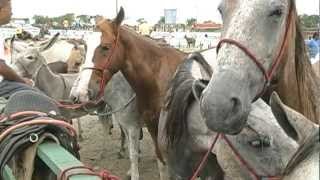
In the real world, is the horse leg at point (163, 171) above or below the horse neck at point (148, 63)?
below

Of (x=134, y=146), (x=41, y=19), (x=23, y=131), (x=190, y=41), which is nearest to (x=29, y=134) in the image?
(x=23, y=131)

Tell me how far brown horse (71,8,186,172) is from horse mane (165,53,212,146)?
1450mm

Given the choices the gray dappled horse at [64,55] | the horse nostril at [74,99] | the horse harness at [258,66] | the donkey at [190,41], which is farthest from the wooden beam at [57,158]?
the donkey at [190,41]

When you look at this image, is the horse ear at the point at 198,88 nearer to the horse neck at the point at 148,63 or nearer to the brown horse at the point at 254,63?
the brown horse at the point at 254,63

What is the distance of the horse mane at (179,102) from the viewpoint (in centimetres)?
361

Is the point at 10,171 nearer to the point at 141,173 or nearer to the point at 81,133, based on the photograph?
the point at 141,173

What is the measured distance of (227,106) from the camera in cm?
217

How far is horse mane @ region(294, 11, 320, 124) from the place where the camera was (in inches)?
116

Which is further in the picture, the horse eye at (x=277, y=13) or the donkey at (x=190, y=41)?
the donkey at (x=190, y=41)

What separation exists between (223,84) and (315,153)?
1.05 meters

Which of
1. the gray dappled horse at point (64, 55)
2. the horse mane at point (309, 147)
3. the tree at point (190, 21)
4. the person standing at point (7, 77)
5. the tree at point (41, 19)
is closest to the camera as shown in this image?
the horse mane at point (309, 147)

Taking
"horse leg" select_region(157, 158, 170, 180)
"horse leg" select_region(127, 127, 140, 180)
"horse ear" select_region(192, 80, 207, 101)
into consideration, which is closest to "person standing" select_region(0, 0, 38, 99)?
"horse ear" select_region(192, 80, 207, 101)

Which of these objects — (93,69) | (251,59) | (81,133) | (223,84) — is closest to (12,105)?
(223,84)

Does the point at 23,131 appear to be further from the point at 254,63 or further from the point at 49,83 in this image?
the point at 49,83
